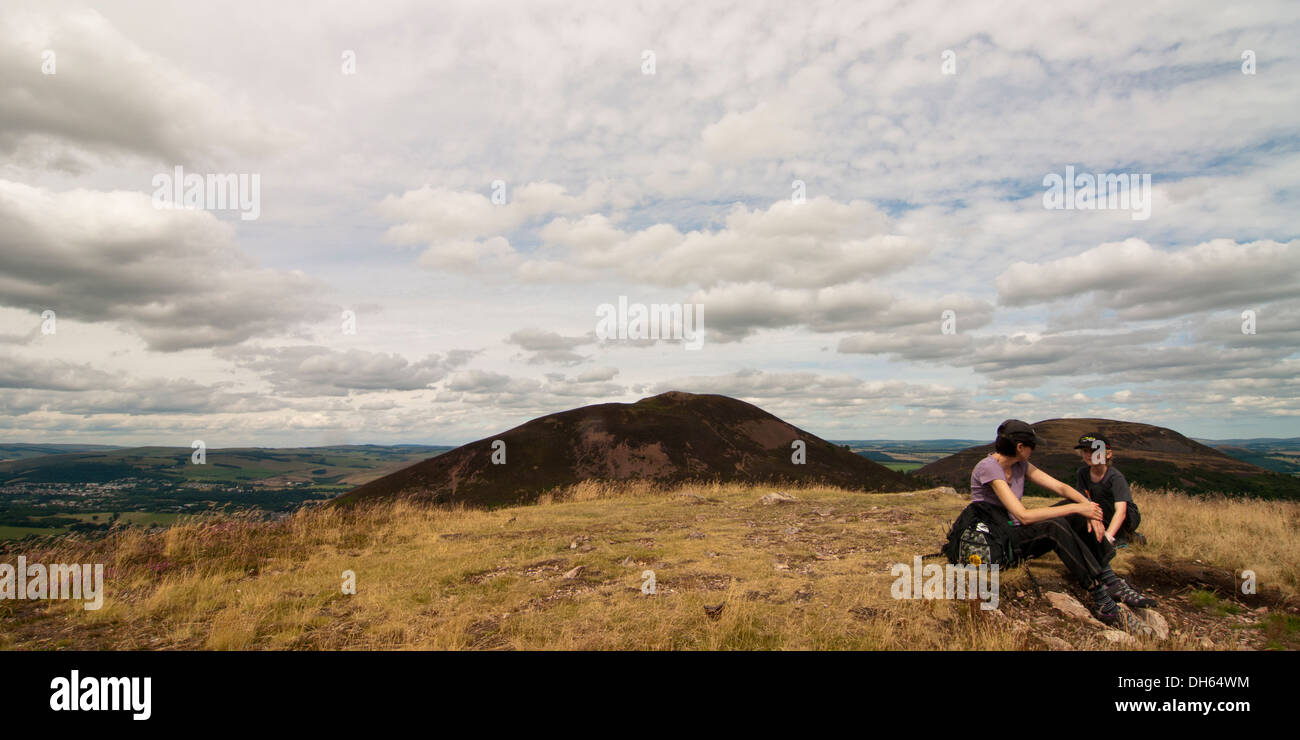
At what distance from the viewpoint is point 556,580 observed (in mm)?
8781

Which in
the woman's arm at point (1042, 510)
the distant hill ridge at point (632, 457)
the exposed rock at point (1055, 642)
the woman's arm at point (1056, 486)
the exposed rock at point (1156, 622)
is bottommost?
the distant hill ridge at point (632, 457)

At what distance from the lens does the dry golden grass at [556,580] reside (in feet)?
20.3

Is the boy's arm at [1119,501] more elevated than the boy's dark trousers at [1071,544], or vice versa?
the boy's arm at [1119,501]

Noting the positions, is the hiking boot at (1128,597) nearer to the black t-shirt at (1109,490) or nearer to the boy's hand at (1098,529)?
the boy's hand at (1098,529)

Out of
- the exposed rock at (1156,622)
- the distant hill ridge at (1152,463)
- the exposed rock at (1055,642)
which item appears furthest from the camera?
the distant hill ridge at (1152,463)

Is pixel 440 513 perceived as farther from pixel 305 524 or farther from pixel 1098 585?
pixel 1098 585

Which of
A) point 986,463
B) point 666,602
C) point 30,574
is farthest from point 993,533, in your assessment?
point 30,574

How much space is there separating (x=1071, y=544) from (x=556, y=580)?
6779mm

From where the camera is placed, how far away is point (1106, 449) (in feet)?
24.7

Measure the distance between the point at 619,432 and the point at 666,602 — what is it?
101ft

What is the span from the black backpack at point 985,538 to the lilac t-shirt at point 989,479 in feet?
0.29
